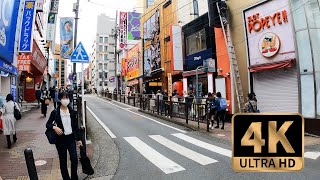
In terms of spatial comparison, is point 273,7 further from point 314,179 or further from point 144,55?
point 144,55

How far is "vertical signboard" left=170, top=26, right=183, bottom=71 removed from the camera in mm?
22984

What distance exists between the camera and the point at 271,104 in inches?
544

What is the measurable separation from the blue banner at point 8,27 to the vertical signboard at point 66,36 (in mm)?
3440

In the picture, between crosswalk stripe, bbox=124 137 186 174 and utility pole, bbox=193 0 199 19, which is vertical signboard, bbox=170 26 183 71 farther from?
crosswalk stripe, bbox=124 137 186 174

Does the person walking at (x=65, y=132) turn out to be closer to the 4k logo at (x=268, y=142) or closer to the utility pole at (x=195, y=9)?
the 4k logo at (x=268, y=142)

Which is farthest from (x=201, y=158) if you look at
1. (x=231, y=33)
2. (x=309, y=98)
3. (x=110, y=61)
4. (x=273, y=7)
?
(x=110, y=61)

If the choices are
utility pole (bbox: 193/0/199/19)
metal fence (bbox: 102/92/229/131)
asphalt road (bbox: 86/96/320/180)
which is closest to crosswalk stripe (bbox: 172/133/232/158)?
asphalt road (bbox: 86/96/320/180)

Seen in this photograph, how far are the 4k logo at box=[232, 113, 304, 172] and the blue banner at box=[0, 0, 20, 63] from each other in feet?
44.1

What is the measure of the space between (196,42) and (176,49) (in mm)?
2142

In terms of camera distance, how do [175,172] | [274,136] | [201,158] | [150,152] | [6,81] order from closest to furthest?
[274,136] → [175,172] → [201,158] → [150,152] → [6,81]

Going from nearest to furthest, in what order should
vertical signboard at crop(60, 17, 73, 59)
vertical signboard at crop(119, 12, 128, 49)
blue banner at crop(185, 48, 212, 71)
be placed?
vertical signboard at crop(60, 17, 73, 59) → blue banner at crop(185, 48, 212, 71) → vertical signboard at crop(119, 12, 128, 49)

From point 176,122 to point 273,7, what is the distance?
7.07 m

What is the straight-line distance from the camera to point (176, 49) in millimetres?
23188

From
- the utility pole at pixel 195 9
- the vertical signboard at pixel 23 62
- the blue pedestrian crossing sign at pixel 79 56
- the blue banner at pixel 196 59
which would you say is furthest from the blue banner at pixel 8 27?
the utility pole at pixel 195 9
